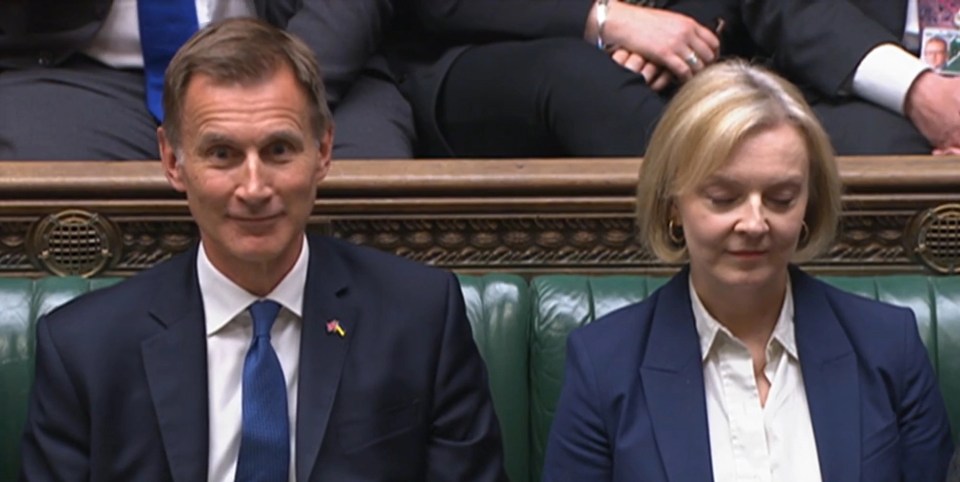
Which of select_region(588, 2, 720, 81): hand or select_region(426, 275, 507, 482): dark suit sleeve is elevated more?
select_region(588, 2, 720, 81): hand

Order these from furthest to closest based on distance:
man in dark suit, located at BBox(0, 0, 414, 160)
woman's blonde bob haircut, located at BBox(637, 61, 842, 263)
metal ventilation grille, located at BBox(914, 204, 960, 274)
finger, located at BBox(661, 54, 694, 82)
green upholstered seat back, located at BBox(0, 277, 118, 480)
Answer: finger, located at BBox(661, 54, 694, 82) < man in dark suit, located at BBox(0, 0, 414, 160) < metal ventilation grille, located at BBox(914, 204, 960, 274) < green upholstered seat back, located at BBox(0, 277, 118, 480) < woman's blonde bob haircut, located at BBox(637, 61, 842, 263)

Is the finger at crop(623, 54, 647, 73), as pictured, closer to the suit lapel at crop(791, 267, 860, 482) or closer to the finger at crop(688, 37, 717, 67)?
the finger at crop(688, 37, 717, 67)

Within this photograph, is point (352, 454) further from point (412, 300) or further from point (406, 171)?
point (406, 171)

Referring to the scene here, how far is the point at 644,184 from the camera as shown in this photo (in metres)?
1.75

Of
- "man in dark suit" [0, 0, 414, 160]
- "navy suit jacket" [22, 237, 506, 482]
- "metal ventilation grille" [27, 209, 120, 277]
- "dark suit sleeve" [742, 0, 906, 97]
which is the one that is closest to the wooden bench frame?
"metal ventilation grille" [27, 209, 120, 277]

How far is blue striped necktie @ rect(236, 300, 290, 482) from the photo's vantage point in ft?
5.59

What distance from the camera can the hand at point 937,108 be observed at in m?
2.28

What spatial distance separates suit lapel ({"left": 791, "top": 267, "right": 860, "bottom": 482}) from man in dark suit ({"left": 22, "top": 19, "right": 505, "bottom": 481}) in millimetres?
325

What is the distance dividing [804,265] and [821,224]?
43cm

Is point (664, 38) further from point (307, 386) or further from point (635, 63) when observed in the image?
point (307, 386)

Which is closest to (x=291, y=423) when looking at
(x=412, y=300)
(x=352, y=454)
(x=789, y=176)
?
(x=352, y=454)

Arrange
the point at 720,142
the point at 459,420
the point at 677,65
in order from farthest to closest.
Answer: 1. the point at 677,65
2. the point at 459,420
3. the point at 720,142

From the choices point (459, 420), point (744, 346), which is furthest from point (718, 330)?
point (459, 420)

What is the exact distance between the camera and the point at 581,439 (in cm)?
173
